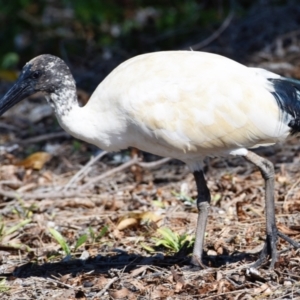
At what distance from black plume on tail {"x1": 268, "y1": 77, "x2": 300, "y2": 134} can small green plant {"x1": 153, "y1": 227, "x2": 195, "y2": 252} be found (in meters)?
1.26

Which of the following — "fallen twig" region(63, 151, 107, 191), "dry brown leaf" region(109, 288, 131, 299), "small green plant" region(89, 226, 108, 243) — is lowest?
"dry brown leaf" region(109, 288, 131, 299)

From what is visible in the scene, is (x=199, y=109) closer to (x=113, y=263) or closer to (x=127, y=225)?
(x=113, y=263)

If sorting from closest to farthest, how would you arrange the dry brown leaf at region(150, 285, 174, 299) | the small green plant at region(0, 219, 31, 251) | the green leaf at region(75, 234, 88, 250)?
the dry brown leaf at region(150, 285, 174, 299) → the green leaf at region(75, 234, 88, 250) → the small green plant at region(0, 219, 31, 251)

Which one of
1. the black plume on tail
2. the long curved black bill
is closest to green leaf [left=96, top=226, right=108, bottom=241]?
the long curved black bill

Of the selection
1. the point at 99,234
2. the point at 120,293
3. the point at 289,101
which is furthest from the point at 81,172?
the point at 289,101

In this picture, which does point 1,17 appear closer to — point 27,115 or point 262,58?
point 27,115

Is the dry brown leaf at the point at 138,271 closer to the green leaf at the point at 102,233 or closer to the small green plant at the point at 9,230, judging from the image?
the green leaf at the point at 102,233

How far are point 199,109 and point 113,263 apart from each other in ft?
4.60

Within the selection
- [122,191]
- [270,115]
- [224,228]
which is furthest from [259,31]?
[270,115]

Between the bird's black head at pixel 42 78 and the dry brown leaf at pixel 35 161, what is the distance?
2.23 metres

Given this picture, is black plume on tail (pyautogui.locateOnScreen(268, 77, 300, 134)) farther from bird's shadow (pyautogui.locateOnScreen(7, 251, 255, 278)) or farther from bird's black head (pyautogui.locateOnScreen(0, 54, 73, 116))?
bird's black head (pyautogui.locateOnScreen(0, 54, 73, 116))

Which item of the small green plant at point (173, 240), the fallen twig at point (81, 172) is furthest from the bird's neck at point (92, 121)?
the fallen twig at point (81, 172)

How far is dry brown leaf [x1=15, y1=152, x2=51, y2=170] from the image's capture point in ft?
26.6

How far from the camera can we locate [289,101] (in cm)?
538
